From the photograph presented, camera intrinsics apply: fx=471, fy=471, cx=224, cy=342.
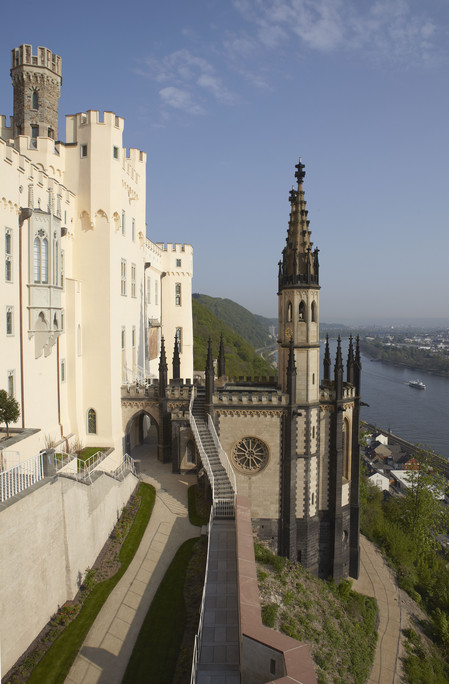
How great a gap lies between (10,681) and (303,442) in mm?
18198

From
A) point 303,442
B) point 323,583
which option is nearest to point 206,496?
point 303,442

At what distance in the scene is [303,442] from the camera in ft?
89.1

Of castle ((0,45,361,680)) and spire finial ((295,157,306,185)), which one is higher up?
spire finial ((295,157,306,185))

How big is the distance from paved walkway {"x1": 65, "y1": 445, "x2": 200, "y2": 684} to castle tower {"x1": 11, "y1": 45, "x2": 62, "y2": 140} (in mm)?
22062

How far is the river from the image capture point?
3261 inches

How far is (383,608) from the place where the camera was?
1094 inches

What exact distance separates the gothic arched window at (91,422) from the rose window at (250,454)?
27.2 feet

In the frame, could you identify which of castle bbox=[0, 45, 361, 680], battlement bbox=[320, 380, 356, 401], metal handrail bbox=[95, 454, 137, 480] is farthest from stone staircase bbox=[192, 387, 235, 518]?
battlement bbox=[320, 380, 356, 401]

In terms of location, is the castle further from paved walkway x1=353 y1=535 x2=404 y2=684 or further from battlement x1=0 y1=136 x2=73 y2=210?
paved walkway x1=353 y1=535 x2=404 y2=684

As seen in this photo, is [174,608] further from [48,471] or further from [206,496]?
[206,496]

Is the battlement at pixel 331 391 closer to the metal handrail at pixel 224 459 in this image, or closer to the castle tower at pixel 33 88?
the metal handrail at pixel 224 459

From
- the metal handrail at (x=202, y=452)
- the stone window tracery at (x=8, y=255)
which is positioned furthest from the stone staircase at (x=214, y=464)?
the stone window tracery at (x=8, y=255)

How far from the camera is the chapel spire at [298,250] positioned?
2803 centimetres

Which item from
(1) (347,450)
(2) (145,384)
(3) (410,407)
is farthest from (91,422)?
(3) (410,407)
